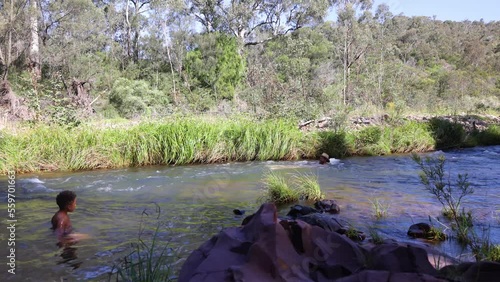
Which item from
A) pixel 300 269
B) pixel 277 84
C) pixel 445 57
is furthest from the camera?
pixel 445 57

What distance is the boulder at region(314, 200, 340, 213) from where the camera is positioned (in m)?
5.84

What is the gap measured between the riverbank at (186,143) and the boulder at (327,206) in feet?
16.5

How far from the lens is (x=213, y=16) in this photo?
3023cm

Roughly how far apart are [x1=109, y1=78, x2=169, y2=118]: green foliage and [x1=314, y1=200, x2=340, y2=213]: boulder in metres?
18.2

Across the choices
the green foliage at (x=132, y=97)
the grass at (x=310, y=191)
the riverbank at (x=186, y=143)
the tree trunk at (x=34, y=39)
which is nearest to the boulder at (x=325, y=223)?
the grass at (x=310, y=191)

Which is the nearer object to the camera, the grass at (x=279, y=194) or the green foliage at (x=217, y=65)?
the grass at (x=279, y=194)

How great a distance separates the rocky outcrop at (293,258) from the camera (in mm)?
2258

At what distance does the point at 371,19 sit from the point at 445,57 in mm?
18676

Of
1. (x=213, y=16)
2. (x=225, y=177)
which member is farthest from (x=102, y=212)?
(x=213, y=16)

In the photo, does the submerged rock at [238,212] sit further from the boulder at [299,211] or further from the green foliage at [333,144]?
the green foliage at [333,144]

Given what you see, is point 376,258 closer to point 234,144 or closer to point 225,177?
point 225,177

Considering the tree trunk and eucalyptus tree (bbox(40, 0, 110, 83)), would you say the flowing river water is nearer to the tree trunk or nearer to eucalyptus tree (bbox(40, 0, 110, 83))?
the tree trunk

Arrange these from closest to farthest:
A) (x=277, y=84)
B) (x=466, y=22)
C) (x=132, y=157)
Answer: (x=132, y=157) < (x=277, y=84) < (x=466, y=22)

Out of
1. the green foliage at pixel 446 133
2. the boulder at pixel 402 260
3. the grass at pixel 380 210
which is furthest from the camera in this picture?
the green foliage at pixel 446 133
